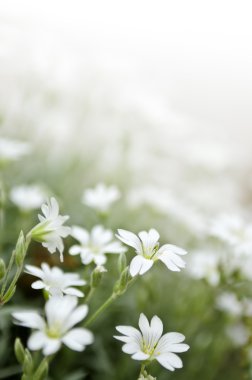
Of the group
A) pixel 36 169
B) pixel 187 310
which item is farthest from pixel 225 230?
pixel 36 169

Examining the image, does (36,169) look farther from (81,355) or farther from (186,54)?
(186,54)

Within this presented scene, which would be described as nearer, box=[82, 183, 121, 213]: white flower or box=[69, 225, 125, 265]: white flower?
box=[69, 225, 125, 265]: white flower

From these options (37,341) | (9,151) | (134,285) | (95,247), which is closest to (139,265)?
(37,341)

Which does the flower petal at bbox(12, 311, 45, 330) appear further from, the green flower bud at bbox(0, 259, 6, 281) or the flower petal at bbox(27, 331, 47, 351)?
the green flower bud at bbox(0, 259, 6, 281)

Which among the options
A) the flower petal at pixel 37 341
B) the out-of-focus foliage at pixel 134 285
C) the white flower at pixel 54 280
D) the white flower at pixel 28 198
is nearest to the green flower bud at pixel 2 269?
the white flower at pixel 54 280

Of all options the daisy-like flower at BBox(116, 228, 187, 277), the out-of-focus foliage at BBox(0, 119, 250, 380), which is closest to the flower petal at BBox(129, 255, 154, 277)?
the daisy-like flower at BBox(116, 228, 187, 277)

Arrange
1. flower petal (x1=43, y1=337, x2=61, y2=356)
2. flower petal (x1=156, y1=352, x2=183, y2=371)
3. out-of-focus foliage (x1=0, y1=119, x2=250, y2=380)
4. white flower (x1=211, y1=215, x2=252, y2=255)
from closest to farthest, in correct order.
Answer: flower petal (x1=43, y1=337, x2=61, y2=356) < flower petal (x1=156, y1=352, x2=183, y2=371) < white flower (x1=211, y1=215, x2=252, y2=255) < out-of-focus foliage (x1=0, y1=119, x2=250, y2=380)
